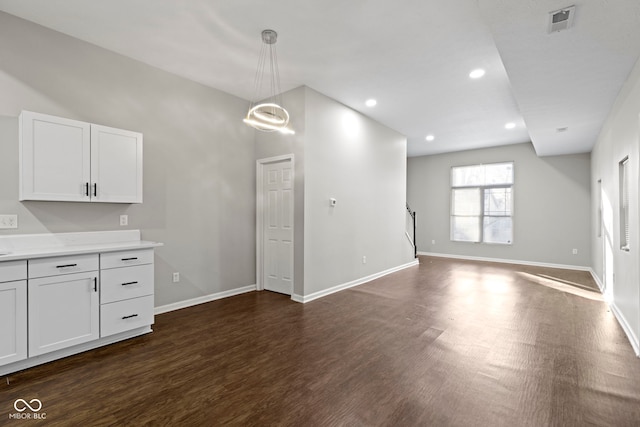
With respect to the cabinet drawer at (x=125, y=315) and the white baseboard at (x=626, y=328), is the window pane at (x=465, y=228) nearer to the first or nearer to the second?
the white baseboard at (x=626, y=328)

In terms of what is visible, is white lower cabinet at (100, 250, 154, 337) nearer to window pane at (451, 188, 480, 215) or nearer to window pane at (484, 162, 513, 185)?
window pane at (451, 188, 480, 215)

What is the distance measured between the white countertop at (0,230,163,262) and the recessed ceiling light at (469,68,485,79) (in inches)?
177

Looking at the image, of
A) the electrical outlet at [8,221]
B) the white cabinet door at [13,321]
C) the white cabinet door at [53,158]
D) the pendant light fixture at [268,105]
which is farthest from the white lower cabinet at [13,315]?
the pendant light fixture at [268,105]

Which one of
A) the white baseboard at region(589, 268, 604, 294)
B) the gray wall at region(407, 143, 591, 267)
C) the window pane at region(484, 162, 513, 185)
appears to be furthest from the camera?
the window pane at region(484, 162, 513, 185)

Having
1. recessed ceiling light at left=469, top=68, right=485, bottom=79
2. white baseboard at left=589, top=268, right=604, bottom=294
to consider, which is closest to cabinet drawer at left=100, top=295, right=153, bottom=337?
recessed ceiling light at left=469, top=68, right=485, bottom=79

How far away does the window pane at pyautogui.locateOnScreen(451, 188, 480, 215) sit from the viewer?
8602 millimetres

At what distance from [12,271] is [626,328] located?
5.99 metres

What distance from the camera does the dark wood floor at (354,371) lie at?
202 centimetres

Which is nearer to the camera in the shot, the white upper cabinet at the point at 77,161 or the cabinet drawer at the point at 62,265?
the cabinet drawer at the point at 62,265

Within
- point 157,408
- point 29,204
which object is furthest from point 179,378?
point 29,204

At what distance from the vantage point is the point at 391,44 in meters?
3.44

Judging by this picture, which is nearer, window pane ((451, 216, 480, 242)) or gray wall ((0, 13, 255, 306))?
gray wall ((0, 13, 255, 306))

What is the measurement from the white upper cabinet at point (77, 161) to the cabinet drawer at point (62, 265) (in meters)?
0.66

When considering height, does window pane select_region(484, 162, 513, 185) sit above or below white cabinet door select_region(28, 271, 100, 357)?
above
